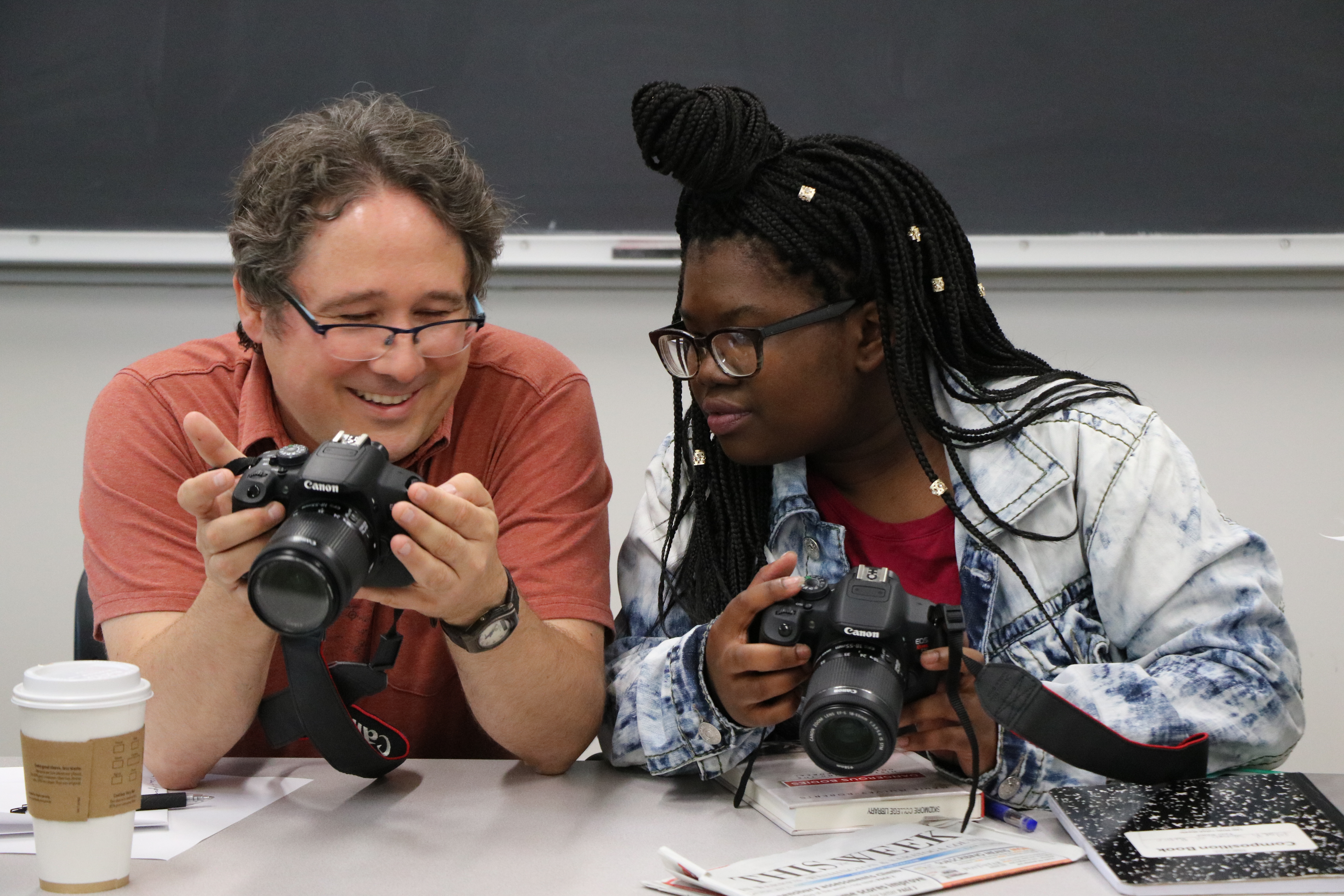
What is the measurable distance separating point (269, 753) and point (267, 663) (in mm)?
282

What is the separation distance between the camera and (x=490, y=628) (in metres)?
1.08

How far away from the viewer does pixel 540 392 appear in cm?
138

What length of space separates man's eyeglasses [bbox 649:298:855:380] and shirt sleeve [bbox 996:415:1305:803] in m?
0.33

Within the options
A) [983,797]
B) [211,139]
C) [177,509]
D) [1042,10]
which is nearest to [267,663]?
[177,509]

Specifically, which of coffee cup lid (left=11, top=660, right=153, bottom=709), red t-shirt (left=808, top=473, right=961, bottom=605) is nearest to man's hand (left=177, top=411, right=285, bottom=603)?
coffee cup lid (left=11, top=660, right=153, bottom=709)

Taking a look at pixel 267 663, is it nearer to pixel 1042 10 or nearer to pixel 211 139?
pixel 211 139

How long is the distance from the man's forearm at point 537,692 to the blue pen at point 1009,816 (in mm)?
406

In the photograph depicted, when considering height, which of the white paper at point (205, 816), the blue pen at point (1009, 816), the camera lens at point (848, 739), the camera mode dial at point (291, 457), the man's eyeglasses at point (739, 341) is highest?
the man's eyeglasses at point (739, 341)

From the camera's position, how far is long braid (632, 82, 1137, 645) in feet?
4.16

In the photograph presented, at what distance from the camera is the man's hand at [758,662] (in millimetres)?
1060

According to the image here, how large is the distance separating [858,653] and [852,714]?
0.26ft

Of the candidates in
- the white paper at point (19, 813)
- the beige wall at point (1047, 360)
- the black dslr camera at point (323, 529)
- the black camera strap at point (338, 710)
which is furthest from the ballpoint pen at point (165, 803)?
the beige wall at point (1047, 360)

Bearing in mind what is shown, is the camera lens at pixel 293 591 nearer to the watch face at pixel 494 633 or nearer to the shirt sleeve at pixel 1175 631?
the watch face at pixel 494 633

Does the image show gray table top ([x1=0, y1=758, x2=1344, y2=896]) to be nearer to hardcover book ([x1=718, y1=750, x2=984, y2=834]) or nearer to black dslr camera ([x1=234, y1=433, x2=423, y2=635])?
hardcover book ([x1=718, y1=750, x2=984, y2=834])
